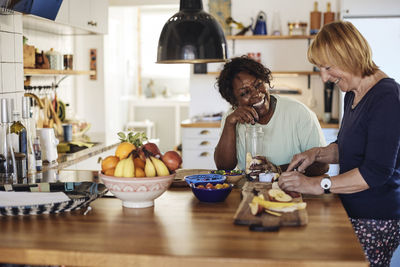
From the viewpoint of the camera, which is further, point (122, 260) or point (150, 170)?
point (150, 170)

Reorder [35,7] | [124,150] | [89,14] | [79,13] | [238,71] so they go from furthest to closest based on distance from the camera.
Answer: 1. [89,14]
2. [79,13]
3. [35,7]
4. [238,71]
5. [124,150]

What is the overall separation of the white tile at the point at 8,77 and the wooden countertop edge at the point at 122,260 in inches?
68.1

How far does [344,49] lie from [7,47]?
201 centimetres

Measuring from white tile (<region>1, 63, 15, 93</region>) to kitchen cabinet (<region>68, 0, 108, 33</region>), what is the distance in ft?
2.62

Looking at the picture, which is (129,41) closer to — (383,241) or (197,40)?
(197,40)

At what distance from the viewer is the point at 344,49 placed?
6.25 ft

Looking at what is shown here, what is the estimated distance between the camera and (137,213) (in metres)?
1.85

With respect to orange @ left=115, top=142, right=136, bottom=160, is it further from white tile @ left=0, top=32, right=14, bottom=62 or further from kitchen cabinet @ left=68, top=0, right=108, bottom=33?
kitchen cabinet @ left=68, top=0, right=108, bottom=33

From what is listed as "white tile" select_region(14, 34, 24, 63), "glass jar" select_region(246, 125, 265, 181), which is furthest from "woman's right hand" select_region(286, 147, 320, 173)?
"white tile" select_region(14, 34, 24, 63)

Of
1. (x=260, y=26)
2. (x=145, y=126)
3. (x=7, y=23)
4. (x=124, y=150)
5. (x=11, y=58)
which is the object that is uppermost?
(x=260, y=26)

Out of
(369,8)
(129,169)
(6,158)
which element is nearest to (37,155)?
(6,158)

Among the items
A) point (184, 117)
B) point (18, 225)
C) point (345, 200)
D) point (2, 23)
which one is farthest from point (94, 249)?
point (184, 117)

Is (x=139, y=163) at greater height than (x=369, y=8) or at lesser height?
lesser

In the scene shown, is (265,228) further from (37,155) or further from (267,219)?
(37,155)
